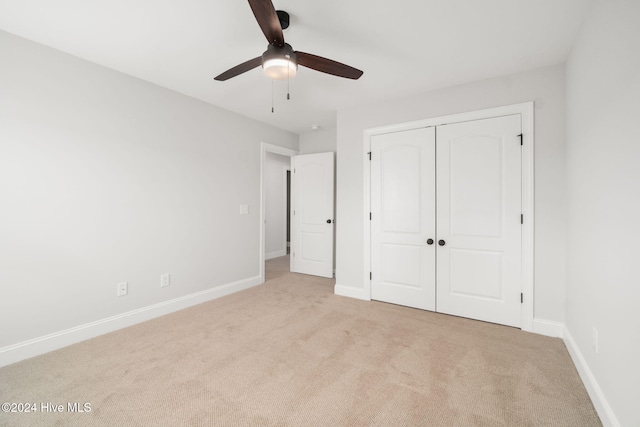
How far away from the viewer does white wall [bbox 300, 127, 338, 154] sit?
470 centimetres

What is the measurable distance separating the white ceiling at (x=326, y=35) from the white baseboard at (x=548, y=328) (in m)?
2.38

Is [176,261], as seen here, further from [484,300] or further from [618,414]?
[618,414]

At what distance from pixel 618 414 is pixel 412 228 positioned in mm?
2077

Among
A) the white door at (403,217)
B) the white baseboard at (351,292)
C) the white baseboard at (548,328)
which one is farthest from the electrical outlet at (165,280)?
the white baseboard at (548,328)

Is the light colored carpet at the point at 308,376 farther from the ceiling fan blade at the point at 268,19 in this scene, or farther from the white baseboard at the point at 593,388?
the ceiling fan blade at the point at 268,19

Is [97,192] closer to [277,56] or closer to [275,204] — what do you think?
[277,56]

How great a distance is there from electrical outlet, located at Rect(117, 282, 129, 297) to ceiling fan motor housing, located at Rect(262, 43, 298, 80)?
249 centimetres

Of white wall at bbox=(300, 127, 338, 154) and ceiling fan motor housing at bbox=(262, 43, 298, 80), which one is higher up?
white wall at bbox=(300, 127, 338, 154)

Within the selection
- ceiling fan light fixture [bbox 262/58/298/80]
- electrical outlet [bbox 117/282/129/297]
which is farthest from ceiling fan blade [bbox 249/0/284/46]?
electrical outlet [bbox 117/282/129/297]

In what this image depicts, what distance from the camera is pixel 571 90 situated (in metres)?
2.28

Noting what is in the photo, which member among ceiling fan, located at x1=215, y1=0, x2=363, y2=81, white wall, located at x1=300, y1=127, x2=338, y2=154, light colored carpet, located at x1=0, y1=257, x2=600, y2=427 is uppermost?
white wall, located at x1=300, y1=127, x2=338, y2=154

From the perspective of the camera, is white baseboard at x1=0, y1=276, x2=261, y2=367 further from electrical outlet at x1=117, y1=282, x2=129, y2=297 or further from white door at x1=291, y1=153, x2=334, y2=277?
white door at x1=291, y1=153, x2=334, y2=277

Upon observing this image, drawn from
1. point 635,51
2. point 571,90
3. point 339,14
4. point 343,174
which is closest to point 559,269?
point 571,90

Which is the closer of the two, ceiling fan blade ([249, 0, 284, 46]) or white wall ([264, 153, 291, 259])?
ceiling fan blade ([249, 0, 284, 46])
